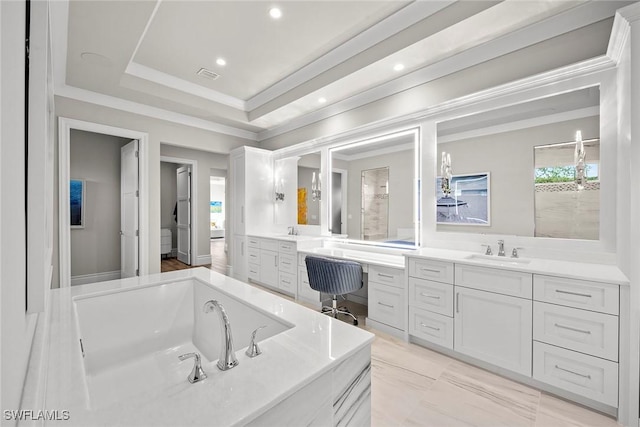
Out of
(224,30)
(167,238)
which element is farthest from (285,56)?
(167,238)

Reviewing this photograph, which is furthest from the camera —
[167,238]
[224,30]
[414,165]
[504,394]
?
[167,238]

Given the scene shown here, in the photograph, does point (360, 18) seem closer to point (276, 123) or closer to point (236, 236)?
point (276, 123)

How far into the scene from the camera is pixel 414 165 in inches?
125

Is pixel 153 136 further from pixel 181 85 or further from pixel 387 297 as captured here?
pixel 387 297

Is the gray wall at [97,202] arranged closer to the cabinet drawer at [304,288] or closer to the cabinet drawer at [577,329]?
the cabinet drawer at [304,288]

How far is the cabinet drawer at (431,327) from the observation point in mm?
2408

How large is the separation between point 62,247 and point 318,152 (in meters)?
3.47

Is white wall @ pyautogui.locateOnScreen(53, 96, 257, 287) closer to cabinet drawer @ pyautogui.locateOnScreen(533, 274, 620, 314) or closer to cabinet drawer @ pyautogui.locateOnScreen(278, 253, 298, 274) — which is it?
cabinet drawer @ pyautogui.locateOnScreen(278, 253, 298, 274)

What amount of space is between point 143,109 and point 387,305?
13.5 ft

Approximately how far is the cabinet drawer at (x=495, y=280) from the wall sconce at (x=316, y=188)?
236 cm

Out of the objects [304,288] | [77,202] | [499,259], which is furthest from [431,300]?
[77,202]

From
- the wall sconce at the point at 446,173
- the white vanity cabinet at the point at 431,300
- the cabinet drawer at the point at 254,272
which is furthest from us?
the cabinet drawer at the point at 254,272

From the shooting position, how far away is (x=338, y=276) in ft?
9.34

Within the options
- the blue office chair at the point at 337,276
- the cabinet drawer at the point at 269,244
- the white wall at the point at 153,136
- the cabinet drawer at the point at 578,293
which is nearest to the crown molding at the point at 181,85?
the white wall at the point at 153,136
